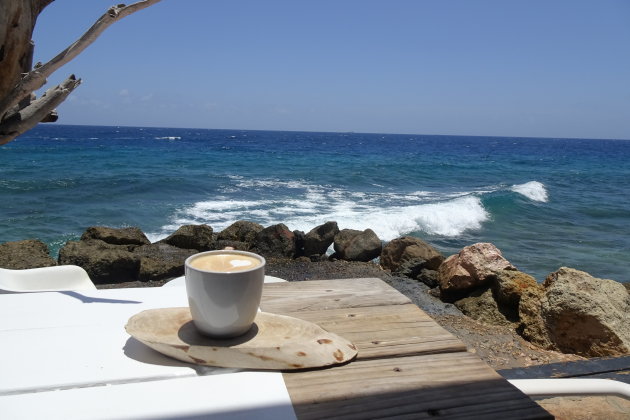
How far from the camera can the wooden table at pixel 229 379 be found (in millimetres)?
811

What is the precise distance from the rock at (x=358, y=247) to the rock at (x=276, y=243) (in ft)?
2.46

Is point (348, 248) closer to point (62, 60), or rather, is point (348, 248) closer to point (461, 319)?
point (461, 319)

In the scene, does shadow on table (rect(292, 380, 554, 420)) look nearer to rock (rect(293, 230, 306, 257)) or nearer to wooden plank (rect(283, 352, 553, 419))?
wooden plank (rect(283, 352, 553, 419))

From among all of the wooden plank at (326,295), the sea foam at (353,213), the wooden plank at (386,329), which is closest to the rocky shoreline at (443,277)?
the sea foam at (353,213)

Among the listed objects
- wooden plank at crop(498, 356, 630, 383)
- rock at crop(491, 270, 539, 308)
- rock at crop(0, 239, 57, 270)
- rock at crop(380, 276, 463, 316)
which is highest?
wooden plank at crop(498, 356, 630, 383)

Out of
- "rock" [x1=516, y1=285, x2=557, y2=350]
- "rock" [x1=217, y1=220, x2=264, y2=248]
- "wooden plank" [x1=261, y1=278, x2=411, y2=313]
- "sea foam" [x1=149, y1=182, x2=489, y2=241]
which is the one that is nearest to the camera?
"wooden plank" [x1=261, y1=278, x2=411, y2=313]

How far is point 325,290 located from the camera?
1.45 metres

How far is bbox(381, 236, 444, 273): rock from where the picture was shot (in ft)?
21.2

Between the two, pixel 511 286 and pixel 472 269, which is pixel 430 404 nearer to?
pixel 511 286

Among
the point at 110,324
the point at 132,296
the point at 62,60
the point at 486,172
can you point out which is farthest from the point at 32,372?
the point at 486,172

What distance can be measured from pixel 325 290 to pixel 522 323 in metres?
3.59

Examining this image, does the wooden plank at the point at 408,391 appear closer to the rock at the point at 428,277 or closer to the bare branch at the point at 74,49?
the bare branch at the point at 74,49

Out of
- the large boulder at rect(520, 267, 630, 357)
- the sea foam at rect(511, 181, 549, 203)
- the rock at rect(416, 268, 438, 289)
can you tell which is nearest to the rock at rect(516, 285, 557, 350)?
the large boulder at rect(520, 267, 630, 357)

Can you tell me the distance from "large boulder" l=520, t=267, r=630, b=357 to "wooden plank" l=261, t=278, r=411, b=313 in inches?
121
